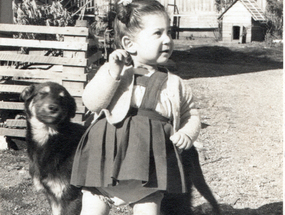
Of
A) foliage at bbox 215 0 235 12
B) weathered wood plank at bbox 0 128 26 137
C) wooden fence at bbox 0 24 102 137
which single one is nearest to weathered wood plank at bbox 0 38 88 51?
wooden fence at bbox 0 24 102 137

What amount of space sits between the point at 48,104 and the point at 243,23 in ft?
54.2

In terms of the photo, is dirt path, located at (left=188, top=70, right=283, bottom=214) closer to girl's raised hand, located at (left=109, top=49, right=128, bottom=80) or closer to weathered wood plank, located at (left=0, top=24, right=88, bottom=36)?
girl's raised hand, located at (left=109, top=49, right=128, bottom=80)

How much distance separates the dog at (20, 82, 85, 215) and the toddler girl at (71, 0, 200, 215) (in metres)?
0.55

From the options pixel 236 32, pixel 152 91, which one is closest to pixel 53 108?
pixel 152 91

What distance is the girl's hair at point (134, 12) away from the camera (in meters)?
2.28

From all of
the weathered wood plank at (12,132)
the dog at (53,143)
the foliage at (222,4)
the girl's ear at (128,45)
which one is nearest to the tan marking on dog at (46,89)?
the dog at (53,143)

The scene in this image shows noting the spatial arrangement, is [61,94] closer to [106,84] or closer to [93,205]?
[106,84]

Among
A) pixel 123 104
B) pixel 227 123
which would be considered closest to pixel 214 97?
pixel 227 123

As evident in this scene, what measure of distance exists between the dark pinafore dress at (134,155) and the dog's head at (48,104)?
58cm

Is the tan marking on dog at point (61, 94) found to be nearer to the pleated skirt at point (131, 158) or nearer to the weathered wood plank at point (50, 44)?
the pleated skirt at point (131, 158)

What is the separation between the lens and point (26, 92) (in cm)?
295

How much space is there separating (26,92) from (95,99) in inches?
38.5

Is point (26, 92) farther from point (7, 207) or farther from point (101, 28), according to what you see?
point (101, 28)

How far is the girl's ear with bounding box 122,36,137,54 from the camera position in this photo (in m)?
2.36
